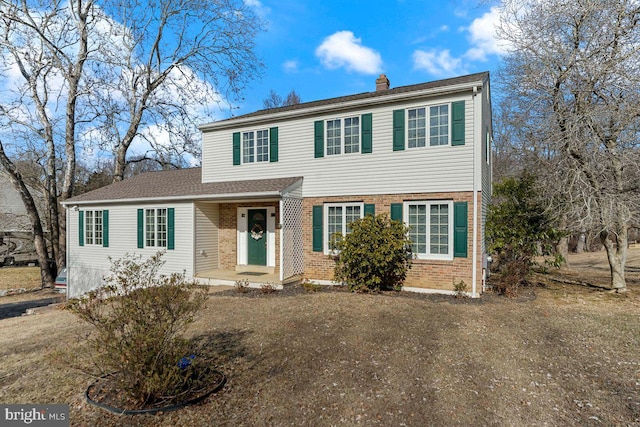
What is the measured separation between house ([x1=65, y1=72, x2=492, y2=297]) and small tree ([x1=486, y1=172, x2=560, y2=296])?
0.68 m

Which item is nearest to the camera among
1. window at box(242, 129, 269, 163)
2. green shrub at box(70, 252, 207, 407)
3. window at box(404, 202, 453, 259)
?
green shrub at box(70, 252, 207, 407)

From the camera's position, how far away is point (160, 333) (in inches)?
142

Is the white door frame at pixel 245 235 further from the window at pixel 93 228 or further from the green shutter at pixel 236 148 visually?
the window at pixel 93 228

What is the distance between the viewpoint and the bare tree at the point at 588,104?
879 centimetres

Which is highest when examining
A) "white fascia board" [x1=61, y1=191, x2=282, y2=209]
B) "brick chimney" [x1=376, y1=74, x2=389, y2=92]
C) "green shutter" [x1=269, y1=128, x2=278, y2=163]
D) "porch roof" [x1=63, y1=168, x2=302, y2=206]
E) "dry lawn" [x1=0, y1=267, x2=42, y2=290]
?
"brick chimney" [x1=376, y1=74, x2=389, y2=92]

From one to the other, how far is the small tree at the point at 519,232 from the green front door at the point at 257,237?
6939 millimetres

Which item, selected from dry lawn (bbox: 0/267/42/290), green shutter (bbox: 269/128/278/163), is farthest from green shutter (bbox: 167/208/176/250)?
dry lawn (bbox: 0/267/42/290)

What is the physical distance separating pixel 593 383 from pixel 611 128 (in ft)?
24.7

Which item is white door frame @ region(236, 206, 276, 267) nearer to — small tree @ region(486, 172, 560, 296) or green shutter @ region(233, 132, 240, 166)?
green shutter @ region(233, 132, 240, 166)

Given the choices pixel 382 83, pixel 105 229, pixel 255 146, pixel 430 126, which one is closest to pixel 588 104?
pixel 430 126

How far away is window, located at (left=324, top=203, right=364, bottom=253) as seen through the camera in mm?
10312

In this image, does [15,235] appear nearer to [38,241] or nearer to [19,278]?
[19,278]

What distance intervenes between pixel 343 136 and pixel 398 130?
5.49 feet

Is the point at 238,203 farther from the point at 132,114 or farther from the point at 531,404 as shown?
the point at 132,114
